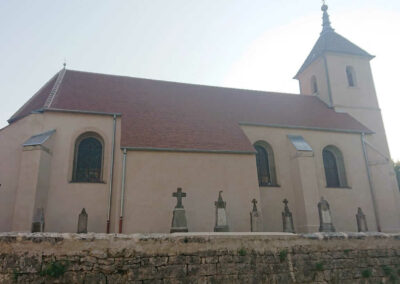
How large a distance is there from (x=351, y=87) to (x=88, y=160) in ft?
54.6

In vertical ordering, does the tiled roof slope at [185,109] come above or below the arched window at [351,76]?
below

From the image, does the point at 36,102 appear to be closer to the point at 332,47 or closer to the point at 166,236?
the point at 166,236

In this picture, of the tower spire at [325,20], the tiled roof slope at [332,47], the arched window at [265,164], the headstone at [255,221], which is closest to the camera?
the headstone at [255,221]

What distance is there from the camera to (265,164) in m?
15.5

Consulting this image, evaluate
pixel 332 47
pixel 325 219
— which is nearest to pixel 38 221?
pixel 325 219

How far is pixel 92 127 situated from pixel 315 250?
10.3 meters

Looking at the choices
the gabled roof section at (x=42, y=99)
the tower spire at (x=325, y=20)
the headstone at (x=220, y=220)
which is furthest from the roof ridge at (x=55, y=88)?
the tower spire at (x=325, y=20)

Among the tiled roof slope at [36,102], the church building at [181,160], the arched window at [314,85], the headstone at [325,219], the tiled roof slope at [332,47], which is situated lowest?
the headstone at [325,219]

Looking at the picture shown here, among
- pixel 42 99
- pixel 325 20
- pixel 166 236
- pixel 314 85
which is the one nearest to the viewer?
pixel 166 236

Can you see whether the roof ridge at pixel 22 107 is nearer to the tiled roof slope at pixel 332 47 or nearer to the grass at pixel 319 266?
the grass at pixel 319 266

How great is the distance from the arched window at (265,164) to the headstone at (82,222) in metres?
8.08

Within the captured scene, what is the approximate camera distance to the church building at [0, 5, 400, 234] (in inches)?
464

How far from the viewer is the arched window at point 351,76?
66.3ft

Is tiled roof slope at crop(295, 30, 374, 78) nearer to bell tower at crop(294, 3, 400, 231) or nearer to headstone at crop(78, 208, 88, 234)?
bell tower at crop(294, 3, 400, 231)
